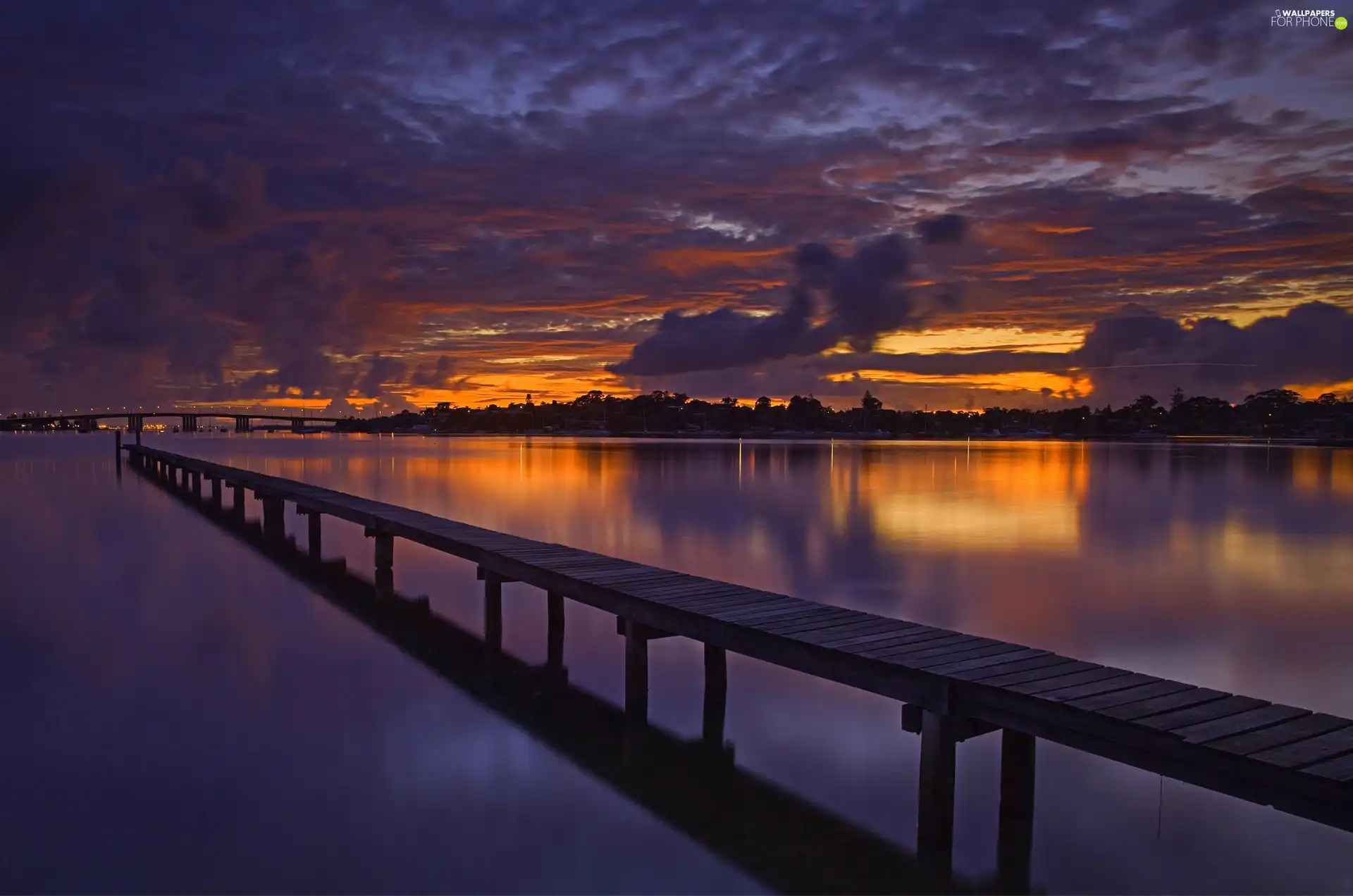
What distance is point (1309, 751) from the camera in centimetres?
420

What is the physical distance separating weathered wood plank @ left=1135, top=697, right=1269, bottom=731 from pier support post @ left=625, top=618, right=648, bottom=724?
408 centimetres

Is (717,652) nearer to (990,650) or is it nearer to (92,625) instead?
(990,650)

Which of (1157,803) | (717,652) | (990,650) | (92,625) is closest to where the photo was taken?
(990,650)

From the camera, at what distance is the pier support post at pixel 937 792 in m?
5.28

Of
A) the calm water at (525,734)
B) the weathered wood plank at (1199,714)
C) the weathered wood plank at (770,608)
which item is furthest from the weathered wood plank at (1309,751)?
the weathered wood plank at (770,608)

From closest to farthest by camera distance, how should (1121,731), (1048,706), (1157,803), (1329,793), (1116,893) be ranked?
(1329,793)
(1121,731)
(1048,706)
(1116,893)
(1157,803)

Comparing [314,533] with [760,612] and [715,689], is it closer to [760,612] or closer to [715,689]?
[715,689]

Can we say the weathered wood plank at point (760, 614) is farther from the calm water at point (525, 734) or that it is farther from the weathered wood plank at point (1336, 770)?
the weathered wood plank at point (1336, 770)

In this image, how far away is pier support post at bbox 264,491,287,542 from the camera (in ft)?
66.7

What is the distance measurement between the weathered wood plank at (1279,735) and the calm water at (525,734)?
1338mm

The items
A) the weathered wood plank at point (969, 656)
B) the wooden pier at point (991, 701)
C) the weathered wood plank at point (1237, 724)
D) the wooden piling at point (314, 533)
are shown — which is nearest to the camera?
the wooden pier at point (991, 701)

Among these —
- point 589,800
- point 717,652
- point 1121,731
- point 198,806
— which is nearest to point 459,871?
point 589,800

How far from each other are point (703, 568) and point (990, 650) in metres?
10.5

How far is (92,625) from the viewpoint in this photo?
1228 centimetres
